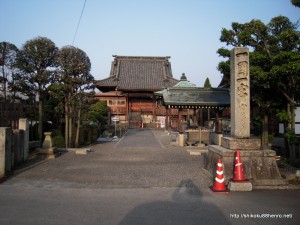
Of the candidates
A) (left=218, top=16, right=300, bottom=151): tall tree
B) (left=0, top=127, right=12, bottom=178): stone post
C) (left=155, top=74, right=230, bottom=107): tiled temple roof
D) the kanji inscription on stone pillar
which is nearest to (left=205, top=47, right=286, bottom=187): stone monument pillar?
the kanji inscription on stone pillar

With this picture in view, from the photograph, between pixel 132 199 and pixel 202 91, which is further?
pixel 202 91

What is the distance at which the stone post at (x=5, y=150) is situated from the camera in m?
7.99

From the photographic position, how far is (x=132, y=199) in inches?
239

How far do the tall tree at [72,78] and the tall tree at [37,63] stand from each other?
74cm

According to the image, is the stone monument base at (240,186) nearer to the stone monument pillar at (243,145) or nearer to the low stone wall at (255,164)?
the stone monument pillar at (243,145)

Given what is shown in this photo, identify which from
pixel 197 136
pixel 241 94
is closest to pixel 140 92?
pixel 197 136

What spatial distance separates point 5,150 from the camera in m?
8.16

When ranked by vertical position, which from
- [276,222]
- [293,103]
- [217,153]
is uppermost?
[293,103]

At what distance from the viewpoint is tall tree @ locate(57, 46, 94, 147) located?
15578mm

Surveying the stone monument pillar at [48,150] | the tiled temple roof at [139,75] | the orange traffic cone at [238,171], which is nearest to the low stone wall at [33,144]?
the stone monument pillar at [48,150]

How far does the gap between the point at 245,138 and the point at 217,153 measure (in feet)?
2.97

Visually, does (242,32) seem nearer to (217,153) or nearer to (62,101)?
(217,153)

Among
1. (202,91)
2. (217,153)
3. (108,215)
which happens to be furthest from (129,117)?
(108,215)

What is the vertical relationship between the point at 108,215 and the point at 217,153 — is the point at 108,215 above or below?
below
